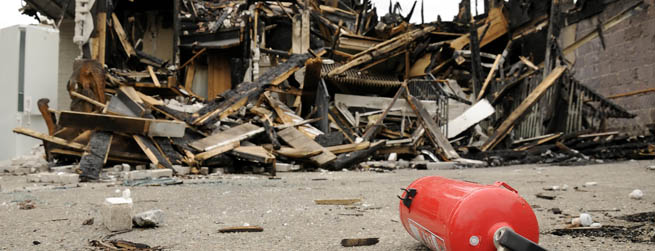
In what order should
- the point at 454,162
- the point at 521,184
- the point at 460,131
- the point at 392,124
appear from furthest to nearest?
the point at 392,124 < the point at 460,131 < the point at 454,162 < the point at 521,184

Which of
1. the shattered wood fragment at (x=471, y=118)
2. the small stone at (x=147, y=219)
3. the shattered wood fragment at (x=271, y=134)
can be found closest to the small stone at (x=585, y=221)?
the small stone at (x=147, y=219)

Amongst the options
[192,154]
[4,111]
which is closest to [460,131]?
[192,154]

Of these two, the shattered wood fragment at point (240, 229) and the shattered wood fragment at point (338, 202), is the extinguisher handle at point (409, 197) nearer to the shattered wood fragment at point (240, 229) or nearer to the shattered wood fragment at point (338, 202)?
the shattered wood fragment at point (240, 229)

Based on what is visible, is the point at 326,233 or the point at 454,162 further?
the point at 454,162

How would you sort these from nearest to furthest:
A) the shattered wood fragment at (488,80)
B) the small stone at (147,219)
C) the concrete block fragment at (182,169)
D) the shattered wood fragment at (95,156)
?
the small stone at (147,219)
the shattered wood fragment at (95,156)
the concrete block fragment at (182,169)
the shattered wood fragment at (488,80)

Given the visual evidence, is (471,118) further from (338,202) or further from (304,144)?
(338,202)

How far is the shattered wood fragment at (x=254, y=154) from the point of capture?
616 cm

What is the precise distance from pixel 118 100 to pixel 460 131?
6311mm

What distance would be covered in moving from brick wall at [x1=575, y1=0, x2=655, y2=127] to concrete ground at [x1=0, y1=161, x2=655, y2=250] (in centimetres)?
491

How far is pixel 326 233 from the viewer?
8.09 feet

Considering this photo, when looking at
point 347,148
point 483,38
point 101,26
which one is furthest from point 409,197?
point 483,38

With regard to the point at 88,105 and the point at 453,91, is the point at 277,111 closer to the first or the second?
the point at 88,105

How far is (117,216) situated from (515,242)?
1965 millimetres

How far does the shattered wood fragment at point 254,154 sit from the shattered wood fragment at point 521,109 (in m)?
4.55
